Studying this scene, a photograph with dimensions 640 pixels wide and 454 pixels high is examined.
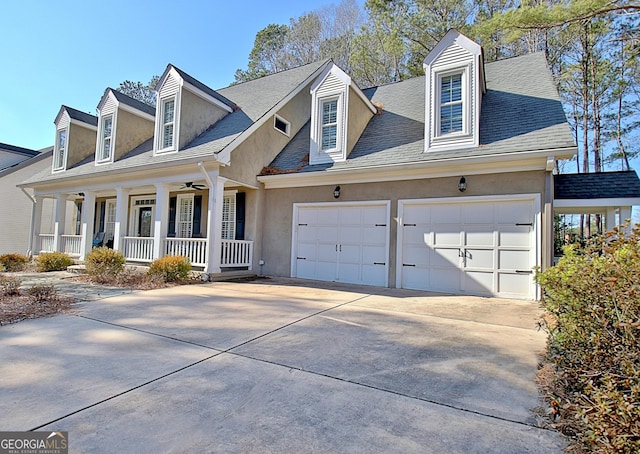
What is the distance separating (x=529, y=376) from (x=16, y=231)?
2075 cm

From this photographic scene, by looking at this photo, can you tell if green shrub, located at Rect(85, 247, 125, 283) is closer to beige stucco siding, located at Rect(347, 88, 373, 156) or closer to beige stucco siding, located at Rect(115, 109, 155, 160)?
beige stucco siding, located at Rect(115, 109, 155, 160)

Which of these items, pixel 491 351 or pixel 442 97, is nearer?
pixel 491 351

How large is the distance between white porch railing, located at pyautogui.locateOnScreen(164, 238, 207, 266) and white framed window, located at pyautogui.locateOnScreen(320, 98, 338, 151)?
4.39 m

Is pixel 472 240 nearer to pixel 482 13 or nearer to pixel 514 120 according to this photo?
pixel 514 120

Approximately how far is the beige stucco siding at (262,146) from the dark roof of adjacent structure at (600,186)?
770 centimetres

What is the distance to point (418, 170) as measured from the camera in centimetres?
749

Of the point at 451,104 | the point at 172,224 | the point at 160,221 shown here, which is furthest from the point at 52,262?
the point at 451,104

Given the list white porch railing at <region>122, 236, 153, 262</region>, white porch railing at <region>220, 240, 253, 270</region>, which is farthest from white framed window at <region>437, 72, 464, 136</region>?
white porch railing at <region>122, 236, 153, 262</region>

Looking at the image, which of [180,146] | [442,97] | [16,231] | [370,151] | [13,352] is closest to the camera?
[13,352]

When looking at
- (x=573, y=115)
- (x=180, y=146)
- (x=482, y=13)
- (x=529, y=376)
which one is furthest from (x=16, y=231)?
(x=573, y=115)

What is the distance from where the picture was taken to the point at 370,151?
8.60 metres

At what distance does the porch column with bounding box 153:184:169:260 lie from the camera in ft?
30.8

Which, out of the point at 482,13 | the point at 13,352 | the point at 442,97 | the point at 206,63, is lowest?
the point at 13,352

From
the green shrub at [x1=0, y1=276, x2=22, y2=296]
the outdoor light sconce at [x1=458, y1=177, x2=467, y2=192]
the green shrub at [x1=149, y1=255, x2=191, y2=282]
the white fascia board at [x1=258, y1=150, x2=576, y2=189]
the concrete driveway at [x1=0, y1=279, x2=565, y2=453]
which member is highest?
the white fascia board at [x1=258, y1=150, x2=576, y2=189]
